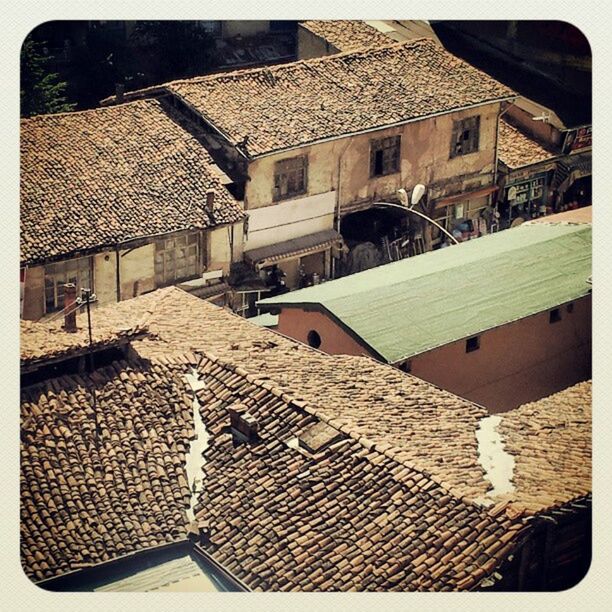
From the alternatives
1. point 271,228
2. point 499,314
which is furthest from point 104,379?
point 499,314

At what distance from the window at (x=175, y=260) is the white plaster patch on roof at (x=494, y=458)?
1587 millimetres

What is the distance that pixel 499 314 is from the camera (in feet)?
29.7

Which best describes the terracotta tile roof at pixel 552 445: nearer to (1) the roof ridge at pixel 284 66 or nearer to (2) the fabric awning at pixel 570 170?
(2) the fabric awning at pixel 570 170

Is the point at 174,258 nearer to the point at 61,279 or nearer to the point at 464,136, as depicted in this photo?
the point at 61,279

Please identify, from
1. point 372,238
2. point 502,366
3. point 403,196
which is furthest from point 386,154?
point 502,366

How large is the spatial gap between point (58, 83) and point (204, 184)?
0.93 metres

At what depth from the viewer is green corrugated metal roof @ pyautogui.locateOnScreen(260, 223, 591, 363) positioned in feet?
29.4

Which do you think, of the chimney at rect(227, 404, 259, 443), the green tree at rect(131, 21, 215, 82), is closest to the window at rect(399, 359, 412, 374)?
the chimney at rect(227, 404, 259, 443)

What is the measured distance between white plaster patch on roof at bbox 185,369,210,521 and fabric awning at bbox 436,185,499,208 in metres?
1.56

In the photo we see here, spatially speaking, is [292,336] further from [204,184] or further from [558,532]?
[558,532]

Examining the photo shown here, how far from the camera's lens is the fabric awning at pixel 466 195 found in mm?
9266

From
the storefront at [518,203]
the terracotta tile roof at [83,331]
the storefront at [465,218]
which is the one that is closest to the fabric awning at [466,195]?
the storefront at [465,218]

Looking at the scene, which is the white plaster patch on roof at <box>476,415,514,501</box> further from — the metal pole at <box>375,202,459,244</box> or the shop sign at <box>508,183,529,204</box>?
the shop sign at <box>508,183,529,204</box>
